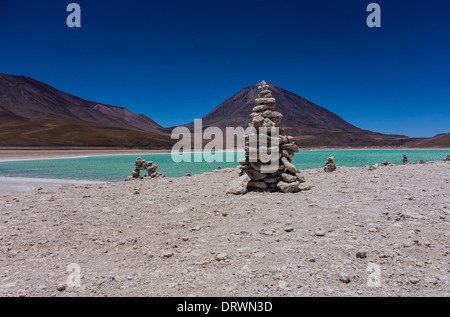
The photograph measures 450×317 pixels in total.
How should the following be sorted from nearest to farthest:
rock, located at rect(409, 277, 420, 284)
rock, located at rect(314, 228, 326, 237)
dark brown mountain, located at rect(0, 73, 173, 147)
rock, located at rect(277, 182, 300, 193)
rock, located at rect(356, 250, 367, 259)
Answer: rock, located at rect(409, 277, 420, 284) < rock, located at rect(356, 250, 367, 259) < rock, located at rect(314, 228, 326, 237) < rock, located at rect(277, 182, 300, 193) < dark brown mountain, located at rect(0, 73, 173, 147)

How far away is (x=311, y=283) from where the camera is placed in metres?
3.14

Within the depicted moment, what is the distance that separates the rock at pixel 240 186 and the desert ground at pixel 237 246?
2.59ft

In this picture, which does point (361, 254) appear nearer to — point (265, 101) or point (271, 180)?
point (271, 180)

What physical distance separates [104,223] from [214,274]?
333cm

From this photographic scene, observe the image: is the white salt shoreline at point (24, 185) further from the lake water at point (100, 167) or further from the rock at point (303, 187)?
the rock at point (303, 187)

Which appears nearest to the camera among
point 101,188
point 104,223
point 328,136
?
point 104,223

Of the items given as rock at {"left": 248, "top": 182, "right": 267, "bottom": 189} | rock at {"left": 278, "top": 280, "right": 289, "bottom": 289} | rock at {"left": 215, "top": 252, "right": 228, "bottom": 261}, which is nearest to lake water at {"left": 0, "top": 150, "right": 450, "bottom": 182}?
rock at {"left": 248, "top": 182, "right": 267, "bottom": 189}

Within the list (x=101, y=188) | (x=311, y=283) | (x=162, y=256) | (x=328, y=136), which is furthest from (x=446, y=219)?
(x=328, y=136)

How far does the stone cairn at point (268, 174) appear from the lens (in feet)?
26.7

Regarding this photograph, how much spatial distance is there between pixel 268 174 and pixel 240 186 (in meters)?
1.05

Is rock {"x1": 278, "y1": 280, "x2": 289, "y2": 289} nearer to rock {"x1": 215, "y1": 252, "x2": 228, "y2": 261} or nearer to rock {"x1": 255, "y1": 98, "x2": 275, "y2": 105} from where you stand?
rock {"x1": 215, "y1": 252, "x2": 228, "y2": 261}

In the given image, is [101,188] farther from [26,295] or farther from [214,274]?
[214,274]

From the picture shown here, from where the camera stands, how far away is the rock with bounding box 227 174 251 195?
26.2 feet

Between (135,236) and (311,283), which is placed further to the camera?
(135,236)
